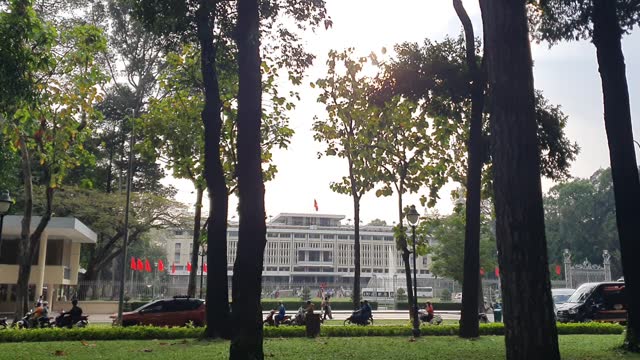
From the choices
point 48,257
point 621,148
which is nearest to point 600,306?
point 621,148

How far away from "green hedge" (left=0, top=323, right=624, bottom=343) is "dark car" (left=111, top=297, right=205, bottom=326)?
5442mm

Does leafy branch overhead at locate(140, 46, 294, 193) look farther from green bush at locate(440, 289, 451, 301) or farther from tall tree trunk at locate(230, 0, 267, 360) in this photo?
green bush at locate(440, 289, 451, 301)

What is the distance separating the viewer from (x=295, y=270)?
110625 mm

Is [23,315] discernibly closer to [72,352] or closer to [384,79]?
[72,352]

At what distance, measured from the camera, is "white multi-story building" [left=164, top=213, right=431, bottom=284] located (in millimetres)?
109562

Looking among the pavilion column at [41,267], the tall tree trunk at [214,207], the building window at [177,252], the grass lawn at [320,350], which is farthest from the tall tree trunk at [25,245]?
the building window at [177,252]

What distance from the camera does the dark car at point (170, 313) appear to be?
71.7 ft

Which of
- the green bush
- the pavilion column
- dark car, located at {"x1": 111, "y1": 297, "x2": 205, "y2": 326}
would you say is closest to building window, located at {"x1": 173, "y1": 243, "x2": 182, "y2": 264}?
the green bush

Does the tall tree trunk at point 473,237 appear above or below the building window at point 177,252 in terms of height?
below

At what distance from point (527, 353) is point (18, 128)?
1547cm

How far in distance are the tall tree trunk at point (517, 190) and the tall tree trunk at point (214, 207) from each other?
8615mm

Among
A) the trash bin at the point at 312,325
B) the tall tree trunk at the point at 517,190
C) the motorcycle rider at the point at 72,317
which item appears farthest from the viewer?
the motorcycle rider at the point at 72,317

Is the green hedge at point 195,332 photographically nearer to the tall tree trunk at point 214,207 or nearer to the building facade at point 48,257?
the tall tree trunk at point 214,207

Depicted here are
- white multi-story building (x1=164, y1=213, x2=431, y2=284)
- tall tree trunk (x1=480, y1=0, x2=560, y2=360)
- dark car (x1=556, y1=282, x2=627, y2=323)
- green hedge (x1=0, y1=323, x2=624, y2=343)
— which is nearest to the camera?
tall tree trunk (x1=480, y1=0, x2=560, y2=360)
